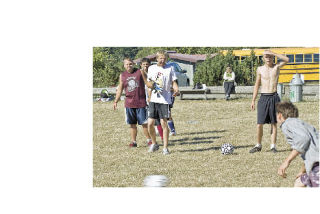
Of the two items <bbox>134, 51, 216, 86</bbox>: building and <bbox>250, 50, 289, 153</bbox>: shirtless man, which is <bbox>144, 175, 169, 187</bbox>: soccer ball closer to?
<bbox>250, 50, 289, 153</bbox>: shirtless man

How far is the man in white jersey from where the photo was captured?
929cm

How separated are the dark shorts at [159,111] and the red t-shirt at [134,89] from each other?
529 mm

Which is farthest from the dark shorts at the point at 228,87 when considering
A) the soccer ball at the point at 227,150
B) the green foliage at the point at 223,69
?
the soccer ball at the point at 227,150

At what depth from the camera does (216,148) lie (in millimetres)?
10102

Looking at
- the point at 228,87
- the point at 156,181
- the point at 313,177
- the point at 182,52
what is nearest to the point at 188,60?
the point at 228,87

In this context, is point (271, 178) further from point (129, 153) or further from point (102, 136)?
point (102, 136)

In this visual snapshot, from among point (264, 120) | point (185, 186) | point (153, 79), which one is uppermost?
point (153, 79)

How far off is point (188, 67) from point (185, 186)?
756cm

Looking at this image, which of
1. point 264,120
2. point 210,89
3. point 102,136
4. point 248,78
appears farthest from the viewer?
point 210,89

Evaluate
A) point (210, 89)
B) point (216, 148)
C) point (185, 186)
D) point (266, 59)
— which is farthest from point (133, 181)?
point (210, 89)

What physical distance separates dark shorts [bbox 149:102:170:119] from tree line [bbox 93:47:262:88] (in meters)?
1.04

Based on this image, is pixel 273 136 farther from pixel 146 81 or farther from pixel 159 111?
pixel 146 81

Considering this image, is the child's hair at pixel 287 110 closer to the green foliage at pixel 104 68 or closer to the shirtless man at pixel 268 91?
the shirtless man at pixel 268 91

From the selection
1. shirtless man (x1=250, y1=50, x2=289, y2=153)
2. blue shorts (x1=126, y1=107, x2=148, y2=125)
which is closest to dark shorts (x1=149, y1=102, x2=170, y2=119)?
blue shorts (x1=126, y1=107, x2=148, y2=125)
